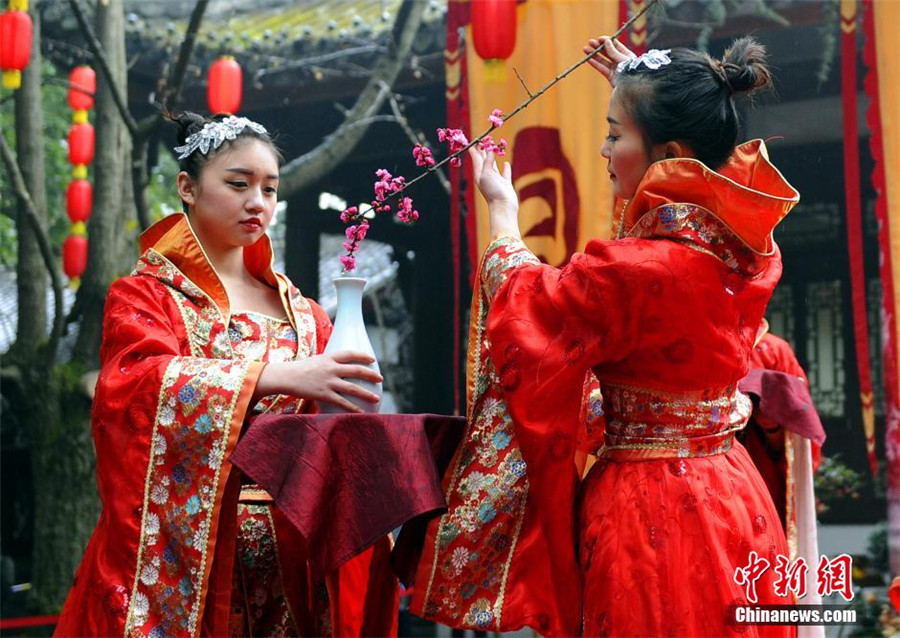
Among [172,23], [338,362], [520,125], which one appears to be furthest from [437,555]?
[172,23]

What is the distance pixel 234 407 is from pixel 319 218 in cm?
330

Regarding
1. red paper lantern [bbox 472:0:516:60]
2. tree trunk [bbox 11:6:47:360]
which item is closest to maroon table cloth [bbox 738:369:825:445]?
red paper lantern [bbox 472:0:516:60]

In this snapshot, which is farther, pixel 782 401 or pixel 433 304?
pixel 433 304

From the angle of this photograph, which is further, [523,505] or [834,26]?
[834,26]

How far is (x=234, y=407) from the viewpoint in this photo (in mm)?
2025

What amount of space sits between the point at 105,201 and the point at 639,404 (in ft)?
13.1

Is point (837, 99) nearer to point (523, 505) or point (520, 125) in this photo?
point (520, 125)

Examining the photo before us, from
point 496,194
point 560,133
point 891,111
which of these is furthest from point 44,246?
point 891,111

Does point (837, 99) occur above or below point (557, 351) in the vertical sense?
above

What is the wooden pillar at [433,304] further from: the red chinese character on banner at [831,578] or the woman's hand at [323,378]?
the woman's hand at [323,378]

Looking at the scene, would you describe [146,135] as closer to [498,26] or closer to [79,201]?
[79,201]

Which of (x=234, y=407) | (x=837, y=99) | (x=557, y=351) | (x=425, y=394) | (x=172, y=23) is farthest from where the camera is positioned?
(x=172, y=23)

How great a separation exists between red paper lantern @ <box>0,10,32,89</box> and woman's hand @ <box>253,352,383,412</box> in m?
3.53

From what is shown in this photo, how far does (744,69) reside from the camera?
188cm
